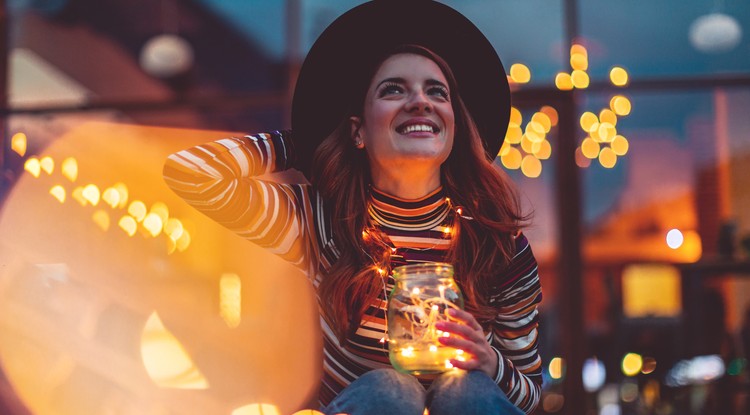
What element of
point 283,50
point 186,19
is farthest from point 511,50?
point 186,19

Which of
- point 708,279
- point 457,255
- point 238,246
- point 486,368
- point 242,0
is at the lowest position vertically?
point 708,279

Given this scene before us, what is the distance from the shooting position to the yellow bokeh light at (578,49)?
462 cm

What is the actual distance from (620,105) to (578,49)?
1.25 feet

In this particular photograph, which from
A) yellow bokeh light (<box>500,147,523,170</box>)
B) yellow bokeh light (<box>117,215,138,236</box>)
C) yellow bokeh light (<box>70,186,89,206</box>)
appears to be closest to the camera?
yellow bokeh light (<box>70,186,89,206</box>)

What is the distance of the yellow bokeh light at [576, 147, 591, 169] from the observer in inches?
181

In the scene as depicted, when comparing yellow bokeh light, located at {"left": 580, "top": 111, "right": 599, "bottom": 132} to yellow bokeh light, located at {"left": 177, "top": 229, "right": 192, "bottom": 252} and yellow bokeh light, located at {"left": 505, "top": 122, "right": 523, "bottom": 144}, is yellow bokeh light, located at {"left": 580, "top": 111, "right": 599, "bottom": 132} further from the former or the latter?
yellow bokeh light, located at {"left": 177, "top": 229, "right": 192, "bottom": 252}

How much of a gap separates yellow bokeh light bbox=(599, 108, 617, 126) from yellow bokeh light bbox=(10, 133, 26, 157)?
3095 millimetres

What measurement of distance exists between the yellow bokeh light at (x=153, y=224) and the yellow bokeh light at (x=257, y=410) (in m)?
1.05

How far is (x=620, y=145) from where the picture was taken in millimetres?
4660

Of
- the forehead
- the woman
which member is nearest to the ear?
the woman

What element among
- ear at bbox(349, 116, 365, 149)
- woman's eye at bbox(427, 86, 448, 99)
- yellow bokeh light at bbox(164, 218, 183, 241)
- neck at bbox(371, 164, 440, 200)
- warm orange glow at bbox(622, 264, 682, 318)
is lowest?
warm orange glow at bbox(622, 264, 682, 318)

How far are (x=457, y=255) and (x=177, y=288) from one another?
272 cm

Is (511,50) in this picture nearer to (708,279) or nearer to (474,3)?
(474,3)

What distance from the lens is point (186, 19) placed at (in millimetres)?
5031
